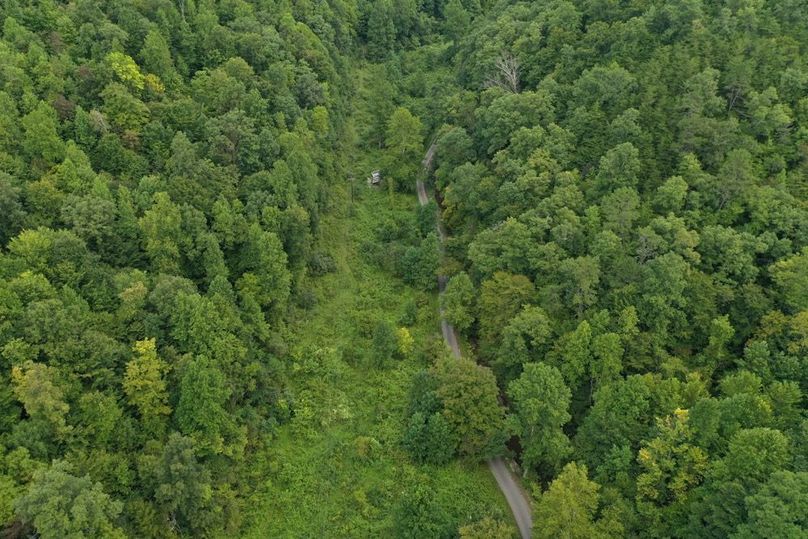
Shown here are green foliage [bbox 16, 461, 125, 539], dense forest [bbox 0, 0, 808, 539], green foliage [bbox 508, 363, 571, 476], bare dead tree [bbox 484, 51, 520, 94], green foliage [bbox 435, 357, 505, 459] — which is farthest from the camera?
bare dead tree [bbox 484, 51, 520, 94]

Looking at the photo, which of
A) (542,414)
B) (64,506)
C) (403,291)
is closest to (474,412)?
(542,414)

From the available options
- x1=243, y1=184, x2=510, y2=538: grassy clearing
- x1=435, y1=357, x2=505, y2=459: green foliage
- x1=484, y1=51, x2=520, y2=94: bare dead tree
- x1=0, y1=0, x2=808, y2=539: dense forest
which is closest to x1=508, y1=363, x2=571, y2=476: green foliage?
x1=0, y1=0, x2=808, y2=539: dense forest

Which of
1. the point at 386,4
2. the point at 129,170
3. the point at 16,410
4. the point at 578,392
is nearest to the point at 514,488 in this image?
the point at 578,392

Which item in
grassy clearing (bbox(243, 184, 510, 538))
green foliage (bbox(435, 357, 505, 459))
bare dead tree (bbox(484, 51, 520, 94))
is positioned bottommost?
grassy clearing (bbox(243, 184, 510, 538))

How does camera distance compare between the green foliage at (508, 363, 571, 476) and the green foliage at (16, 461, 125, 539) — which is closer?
the green foliage at (16, 461, 125, 539)

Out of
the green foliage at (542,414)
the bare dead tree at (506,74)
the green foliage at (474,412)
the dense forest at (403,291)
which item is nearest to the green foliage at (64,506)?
the dense forest at (403,291)

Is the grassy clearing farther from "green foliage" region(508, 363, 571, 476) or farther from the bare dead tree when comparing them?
the bare dead tree

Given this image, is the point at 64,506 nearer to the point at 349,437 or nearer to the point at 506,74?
the point at 349,437
